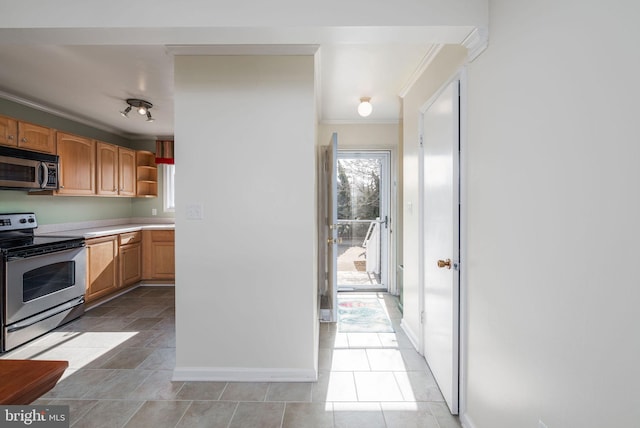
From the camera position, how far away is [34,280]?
3053 millimetres

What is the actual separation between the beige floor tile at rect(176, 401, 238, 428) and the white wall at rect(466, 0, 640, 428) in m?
1.40

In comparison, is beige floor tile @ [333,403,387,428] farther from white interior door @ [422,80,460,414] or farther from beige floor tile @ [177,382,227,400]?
beige floor tile @ [177,382,227,400]

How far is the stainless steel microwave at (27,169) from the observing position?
303 cm

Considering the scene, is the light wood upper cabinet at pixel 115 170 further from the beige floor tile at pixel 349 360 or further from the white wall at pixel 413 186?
the white wall at pixel 413 186

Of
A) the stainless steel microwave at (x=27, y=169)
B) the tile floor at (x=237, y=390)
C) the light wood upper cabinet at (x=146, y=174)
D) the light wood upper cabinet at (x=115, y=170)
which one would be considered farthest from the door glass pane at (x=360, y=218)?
the stainless steel microwave at (x=27, y=169)

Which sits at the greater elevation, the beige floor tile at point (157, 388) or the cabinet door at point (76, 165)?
the cabinet door at point (76, 165)

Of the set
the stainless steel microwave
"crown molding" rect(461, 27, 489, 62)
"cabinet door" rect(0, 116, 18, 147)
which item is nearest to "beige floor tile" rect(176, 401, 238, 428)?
"crown molding" rect(461, 27, 489, 62)

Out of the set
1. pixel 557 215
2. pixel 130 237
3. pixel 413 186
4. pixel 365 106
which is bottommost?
pixel 130 237

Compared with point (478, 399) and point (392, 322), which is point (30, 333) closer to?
point (392, 322)

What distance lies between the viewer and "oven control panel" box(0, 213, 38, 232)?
3273mm

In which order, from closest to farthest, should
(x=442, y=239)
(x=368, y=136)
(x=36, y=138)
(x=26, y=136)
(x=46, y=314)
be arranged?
1. (x=442, y=239)
2. (x=46, y=314)
3. (x=26, y=136)
4. (x=36, y=138)
5. (x=368, y=136)

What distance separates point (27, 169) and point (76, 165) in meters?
0.70

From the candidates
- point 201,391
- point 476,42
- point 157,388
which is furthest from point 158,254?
point 476,42

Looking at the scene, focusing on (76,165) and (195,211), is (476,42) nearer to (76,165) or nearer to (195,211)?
(195,211)
